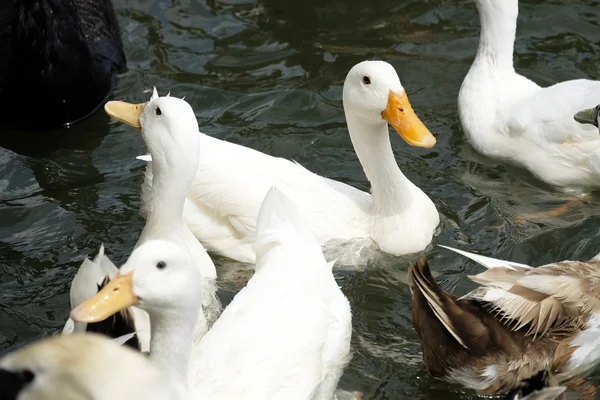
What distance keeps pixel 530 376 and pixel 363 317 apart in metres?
1.10

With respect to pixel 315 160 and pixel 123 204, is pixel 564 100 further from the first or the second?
pixel 123 204

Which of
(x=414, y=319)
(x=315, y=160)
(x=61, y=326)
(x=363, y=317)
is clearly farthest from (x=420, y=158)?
→ (x=61, y=326)

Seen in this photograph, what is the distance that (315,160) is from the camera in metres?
6.04

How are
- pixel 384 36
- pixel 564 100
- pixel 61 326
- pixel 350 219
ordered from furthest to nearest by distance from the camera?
pixel 384 36 → pixel 564 100 → pixel 350 219 → pixel 61 326

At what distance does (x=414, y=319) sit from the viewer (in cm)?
425

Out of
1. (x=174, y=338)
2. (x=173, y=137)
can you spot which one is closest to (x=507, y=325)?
(x=174, y=338)

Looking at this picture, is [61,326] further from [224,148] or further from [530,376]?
[530,376]

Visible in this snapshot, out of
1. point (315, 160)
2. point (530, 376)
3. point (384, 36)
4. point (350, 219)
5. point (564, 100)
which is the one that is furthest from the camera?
point (384, 36)

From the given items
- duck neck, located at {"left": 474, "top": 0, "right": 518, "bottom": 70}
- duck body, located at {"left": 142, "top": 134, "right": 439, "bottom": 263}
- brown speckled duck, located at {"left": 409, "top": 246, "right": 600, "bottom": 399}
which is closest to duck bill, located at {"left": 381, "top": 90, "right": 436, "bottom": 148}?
duck body, located at {"left": 142, "top": 134, "right": 439, "bottom": 263}

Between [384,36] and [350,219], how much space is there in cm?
243

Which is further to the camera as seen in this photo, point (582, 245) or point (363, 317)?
point (582, 245)

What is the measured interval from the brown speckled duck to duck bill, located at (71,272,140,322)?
124 centimetres

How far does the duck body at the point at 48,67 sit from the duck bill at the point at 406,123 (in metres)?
2.31

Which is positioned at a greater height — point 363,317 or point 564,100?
point 564,100
